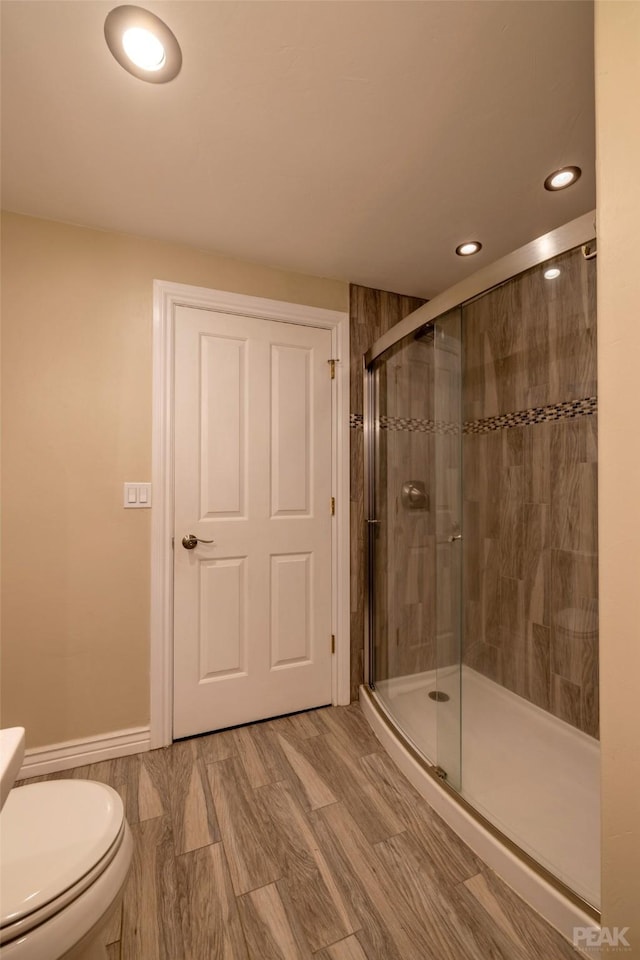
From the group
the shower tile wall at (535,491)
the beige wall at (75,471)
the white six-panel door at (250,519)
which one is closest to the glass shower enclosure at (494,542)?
the shower tile wall at (535,491)

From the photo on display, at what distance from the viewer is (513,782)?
1519mm

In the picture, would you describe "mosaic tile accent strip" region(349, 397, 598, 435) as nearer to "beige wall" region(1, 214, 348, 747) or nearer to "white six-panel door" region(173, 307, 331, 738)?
"white six-panel door" region(173, 307, 331, 738)

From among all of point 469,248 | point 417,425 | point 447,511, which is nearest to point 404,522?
point 447,511

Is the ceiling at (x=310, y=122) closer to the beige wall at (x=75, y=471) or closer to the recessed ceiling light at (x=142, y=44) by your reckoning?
the recessed ceiling light at (x=142, y=44)

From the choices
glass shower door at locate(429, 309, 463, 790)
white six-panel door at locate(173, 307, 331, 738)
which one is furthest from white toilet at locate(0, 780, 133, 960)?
glass shower door at locate(429, 309, 463, 790)

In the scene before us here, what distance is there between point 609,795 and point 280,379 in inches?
74.5

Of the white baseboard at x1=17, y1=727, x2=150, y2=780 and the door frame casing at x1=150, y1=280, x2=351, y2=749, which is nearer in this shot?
the white baseboard at x1=17, y1=727, x2=150, y2=780

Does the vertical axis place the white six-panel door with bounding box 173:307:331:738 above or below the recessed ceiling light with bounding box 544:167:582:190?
below

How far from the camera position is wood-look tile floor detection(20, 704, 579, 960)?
3.37ft

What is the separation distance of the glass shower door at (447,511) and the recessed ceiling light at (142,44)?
46.2 inches

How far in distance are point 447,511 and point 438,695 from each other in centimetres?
80

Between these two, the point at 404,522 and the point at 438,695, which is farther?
the point at 404,522

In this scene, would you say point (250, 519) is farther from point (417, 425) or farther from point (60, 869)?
point (60, 869)

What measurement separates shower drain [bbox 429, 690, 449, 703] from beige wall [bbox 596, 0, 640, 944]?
106cm
